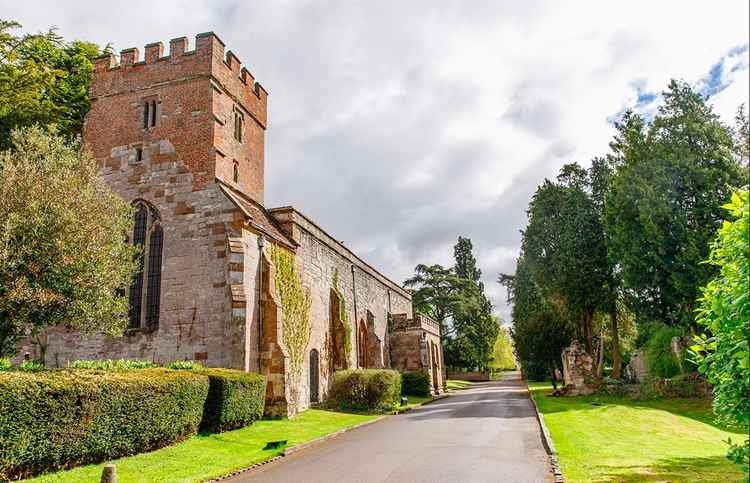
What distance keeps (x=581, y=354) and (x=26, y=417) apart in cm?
2645

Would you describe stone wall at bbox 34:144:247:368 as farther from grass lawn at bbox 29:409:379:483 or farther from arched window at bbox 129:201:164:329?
grass lawn at bbox 29:409:379:483

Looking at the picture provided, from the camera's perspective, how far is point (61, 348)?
1934cm

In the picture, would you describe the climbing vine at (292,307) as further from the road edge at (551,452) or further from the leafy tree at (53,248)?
the road edge at (551,452)

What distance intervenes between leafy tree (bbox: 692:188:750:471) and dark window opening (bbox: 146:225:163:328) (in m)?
17.7

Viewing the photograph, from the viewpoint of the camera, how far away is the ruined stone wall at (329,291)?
2333cm

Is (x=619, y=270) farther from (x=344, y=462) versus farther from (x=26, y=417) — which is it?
(x=26, y=417)

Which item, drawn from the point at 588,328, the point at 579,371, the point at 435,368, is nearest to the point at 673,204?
the point at 579,371

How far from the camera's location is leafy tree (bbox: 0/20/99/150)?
1880cm

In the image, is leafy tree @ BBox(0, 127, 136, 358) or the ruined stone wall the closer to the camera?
leafy tree @ BBox(0, 127, 136, 358)

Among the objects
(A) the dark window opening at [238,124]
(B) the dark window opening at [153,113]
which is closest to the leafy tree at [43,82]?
(B) the dark window opening at [153,113]

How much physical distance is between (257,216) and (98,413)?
12252 mm

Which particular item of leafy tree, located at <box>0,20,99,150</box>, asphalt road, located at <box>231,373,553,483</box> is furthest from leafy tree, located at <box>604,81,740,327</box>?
leafy tree, located at <box>0,20,99,150</box>

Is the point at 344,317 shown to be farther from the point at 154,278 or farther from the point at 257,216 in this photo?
the point at 154,278

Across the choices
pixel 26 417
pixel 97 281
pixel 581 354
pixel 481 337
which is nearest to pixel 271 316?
pixel 97 281
